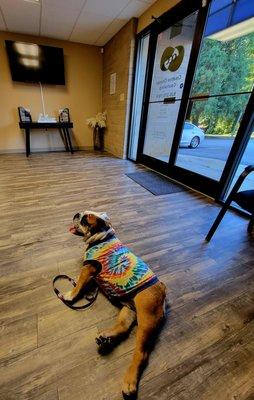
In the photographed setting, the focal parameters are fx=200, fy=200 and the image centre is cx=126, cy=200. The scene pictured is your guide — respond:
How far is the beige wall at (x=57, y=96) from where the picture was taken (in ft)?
14.3

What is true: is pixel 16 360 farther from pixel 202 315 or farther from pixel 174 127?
pixel 174 127

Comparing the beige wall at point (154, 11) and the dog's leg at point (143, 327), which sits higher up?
the beige wall at point (154, 11)

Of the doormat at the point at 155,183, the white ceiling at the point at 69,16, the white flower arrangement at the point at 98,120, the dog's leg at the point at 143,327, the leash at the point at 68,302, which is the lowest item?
the doormat at the point at 155,183

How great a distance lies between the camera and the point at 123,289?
103 cm

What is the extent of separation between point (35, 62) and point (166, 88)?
9.86 feet

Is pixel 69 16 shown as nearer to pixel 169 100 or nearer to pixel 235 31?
pixel 169 100

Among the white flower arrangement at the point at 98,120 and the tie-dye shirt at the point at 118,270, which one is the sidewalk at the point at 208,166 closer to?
the tie-dye shirt at the point at 118,270

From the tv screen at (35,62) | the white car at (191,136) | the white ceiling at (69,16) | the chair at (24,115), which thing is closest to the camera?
the white car at (191,136)

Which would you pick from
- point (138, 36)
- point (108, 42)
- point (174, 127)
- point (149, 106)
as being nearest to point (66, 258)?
point (174, 127)

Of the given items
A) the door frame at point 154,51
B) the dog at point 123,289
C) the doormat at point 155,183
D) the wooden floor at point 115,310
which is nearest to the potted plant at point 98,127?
the door frame at point 154,51

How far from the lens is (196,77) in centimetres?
272

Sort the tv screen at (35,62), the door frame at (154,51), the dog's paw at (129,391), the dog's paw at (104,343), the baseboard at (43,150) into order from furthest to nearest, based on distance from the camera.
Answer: the baseboard at (43,150) → the tv screen at (35,62) → the door frame at (154,51) → the dog's paw at (104,343) → the dog's paw at (129,391)

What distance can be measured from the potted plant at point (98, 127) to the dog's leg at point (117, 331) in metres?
4.81

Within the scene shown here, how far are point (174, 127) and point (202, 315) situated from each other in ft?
9.01
